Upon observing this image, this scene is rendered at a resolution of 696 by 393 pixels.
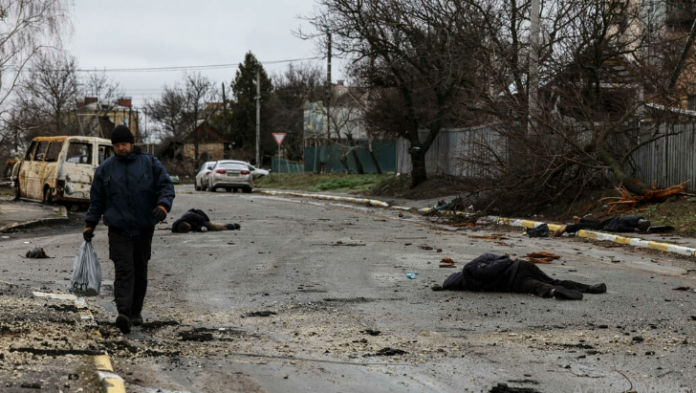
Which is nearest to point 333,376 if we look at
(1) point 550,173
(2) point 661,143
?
(1) point 550,173

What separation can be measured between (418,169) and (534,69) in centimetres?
937

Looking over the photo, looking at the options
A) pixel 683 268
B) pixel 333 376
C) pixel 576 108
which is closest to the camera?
Answer: pixel 333 376

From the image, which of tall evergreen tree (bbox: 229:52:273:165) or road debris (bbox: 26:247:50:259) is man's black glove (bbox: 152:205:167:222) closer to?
road debris (bbox: 26:247:50:259)

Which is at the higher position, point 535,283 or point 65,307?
point 535,283

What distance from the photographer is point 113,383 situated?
505 centimetres

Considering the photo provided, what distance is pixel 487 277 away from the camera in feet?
30.5

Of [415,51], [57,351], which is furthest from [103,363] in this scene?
[415,51]

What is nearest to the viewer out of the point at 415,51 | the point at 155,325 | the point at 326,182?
the point at 155,325

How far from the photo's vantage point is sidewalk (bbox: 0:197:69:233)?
18539mm

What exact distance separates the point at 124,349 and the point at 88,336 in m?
0.43

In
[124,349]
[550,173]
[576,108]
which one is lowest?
[124,349]

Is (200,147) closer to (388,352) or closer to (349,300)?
(349,300)

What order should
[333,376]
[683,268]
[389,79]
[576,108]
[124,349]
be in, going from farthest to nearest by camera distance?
[389,79]
[576,108]
[683,268]
[124,349]
[333,376]

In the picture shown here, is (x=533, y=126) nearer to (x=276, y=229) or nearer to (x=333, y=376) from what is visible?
(x=276, y=229)
